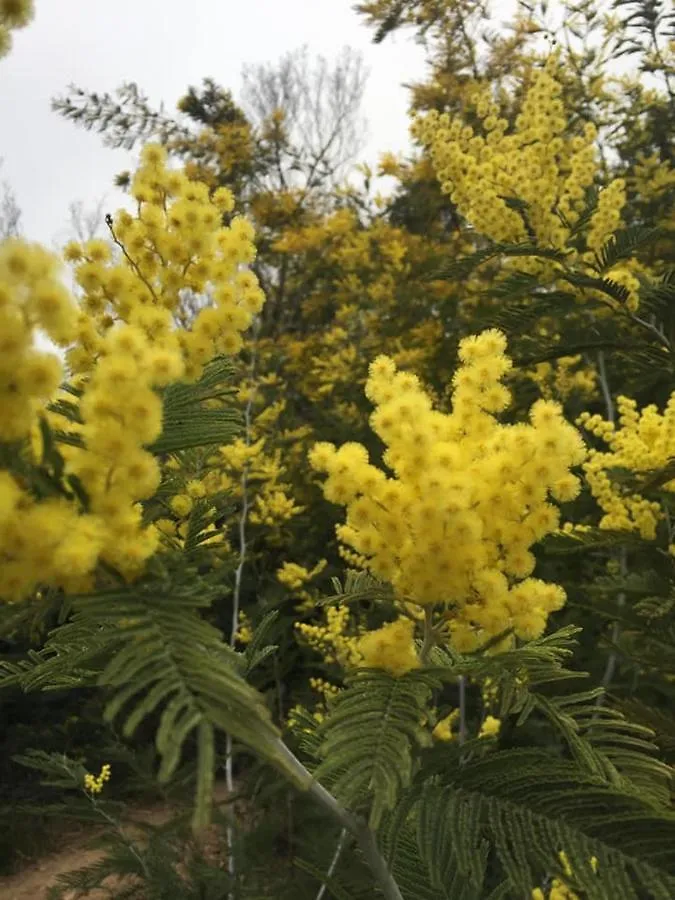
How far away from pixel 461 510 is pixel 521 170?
3270mm

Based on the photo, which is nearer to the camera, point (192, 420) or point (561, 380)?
point (192, 420)

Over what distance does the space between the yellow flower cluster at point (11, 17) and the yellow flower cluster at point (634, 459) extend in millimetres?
2524

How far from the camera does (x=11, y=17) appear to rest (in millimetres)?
945

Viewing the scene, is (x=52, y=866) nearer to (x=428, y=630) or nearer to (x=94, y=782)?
(x=94, y=782)

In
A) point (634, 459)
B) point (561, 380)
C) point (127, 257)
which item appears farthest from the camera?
point (561, 380)

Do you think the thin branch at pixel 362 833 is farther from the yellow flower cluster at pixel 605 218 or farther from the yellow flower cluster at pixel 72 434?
the yellow flower cluster at pixel 605 218

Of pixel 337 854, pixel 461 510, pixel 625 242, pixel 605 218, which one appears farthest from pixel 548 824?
pixel 605 218

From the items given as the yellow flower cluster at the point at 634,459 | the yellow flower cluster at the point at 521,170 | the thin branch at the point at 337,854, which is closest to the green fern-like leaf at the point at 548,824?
the thin branch at the point at 337,854

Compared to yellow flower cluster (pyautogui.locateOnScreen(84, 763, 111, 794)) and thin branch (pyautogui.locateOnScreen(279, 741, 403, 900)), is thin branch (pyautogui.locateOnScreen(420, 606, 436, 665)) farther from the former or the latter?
yellow flower cluster (pyautogui.locateOnScreen(84, 763, 111, 794))

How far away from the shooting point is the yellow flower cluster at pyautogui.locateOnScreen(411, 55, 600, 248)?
3787 millimetres

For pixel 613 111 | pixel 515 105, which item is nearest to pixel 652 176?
pixel 613 111

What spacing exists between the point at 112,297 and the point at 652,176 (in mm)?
6211

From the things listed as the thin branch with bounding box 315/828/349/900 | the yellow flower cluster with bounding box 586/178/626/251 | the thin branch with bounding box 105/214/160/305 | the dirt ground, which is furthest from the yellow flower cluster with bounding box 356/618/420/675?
the dirt ground

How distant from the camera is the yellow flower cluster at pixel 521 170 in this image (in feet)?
12.4
